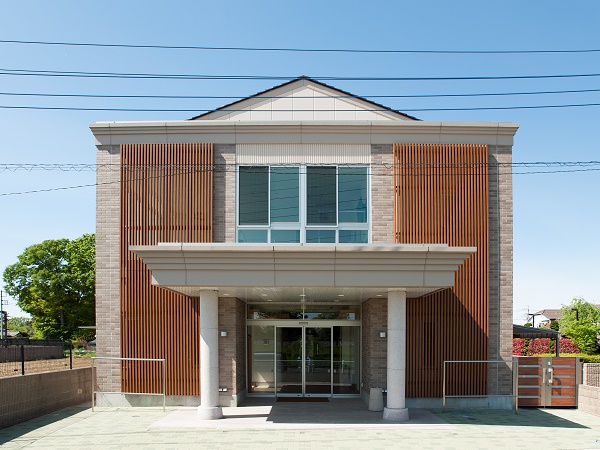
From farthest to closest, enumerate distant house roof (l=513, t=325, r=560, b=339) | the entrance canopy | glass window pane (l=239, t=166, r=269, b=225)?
distant house roof (l=513, t=325, r=560, b=339) → glass window pane (l=239, t=166, r=269, b=225) → the entrance canopy

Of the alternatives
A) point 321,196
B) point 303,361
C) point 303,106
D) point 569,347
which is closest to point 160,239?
point 321,196

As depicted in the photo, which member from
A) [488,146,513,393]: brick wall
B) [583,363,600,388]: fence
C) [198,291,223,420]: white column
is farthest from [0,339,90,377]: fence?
[583,363,600,388]: fence

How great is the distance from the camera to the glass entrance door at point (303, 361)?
61.3 feet

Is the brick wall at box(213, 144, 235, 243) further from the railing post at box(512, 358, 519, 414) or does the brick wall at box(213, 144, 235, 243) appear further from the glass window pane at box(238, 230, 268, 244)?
the railing post at box(512, 358, 519, 414)

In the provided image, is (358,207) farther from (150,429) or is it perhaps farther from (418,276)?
(150,429)

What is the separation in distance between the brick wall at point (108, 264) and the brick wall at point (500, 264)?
431 inches

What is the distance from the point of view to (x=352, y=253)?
13.4 m

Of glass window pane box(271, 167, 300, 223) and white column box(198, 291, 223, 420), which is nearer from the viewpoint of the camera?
white column box(198, 291, 223, 420)

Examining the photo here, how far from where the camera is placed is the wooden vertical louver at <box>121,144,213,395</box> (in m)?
16.9

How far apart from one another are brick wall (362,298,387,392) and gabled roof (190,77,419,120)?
19.5 ft

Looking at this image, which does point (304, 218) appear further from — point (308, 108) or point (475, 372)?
point (475, 372)

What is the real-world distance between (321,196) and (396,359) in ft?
17.3

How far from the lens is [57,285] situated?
57531 mm

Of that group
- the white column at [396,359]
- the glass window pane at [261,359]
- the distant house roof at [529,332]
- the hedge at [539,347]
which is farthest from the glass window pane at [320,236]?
the hedge at [539,347]
